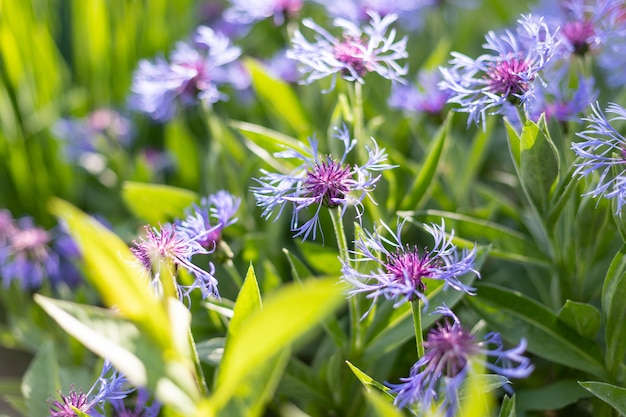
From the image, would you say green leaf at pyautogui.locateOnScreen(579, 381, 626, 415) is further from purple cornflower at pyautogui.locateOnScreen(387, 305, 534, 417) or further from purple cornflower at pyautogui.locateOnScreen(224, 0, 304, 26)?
purple cornflower at pyautogui.locateOnScreen(224, 0, 304, 26)

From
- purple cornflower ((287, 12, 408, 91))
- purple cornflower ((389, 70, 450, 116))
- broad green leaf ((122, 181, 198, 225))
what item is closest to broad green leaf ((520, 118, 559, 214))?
purple cornflower ((287, 12, 408, 91))

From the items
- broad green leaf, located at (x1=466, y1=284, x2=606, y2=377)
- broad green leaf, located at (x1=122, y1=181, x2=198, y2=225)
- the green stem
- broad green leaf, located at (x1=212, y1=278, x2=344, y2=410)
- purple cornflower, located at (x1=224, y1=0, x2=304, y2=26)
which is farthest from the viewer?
purple cornflower, located at (x1=224, y1=0, x2=304, y2=26)

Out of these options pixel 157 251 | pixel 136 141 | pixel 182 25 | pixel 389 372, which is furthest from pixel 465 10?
pixel 157 251

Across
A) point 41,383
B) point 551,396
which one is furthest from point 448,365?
point 41,383

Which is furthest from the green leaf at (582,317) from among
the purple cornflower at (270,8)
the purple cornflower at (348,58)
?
the purple cornflower at (270,8)

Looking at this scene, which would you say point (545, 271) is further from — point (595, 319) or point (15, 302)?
point (15, 302)

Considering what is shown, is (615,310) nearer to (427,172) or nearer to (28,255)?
(427,172)
